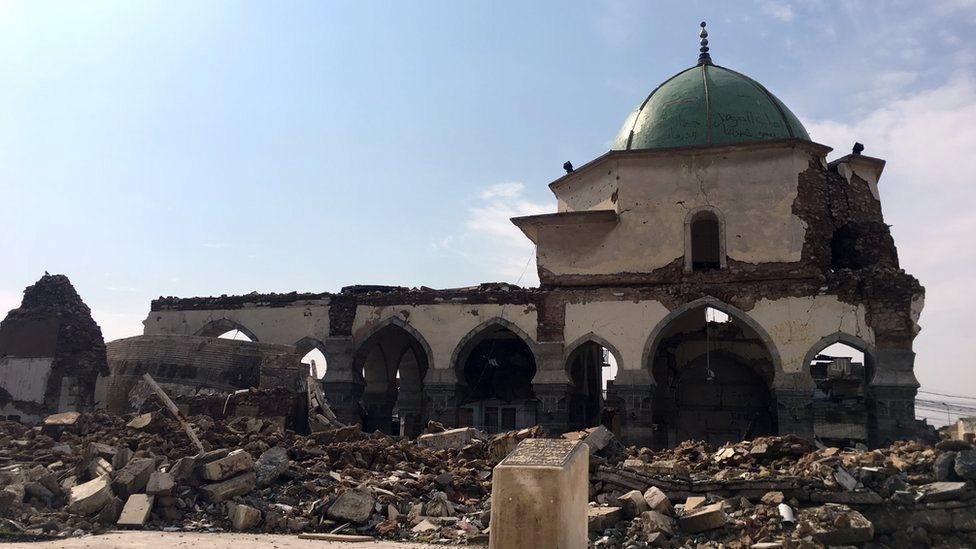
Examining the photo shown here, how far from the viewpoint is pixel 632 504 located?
9641mm

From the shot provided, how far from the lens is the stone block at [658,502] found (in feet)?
31.6

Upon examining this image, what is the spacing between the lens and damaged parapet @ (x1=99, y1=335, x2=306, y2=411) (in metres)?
17.5

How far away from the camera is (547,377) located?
18.2 meters

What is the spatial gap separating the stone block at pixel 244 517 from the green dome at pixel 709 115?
14.2 meters

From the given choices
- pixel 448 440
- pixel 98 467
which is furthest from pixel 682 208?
pixel 98 467

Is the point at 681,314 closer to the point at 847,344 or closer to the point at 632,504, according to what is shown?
the point at 847,344

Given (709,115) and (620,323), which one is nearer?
(620,323)

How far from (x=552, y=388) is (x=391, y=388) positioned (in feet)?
21.1

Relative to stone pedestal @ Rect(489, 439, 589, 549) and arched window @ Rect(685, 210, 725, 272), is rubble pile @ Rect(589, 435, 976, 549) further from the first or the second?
arched window @ Rect(685, 210, 725, 272)

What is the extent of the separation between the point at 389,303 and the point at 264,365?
414 centimetres

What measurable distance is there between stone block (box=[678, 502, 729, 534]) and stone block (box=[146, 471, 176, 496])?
6.50 metres

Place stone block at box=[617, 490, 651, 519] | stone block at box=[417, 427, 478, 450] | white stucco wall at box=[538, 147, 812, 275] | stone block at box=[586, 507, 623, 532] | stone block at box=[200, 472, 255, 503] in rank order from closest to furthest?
stone block at box=[586, 507, 623, 532], stone block at box=[617, 490, 651, 519], stone block at box=[200, 472, 255, 503], stone block at box=[417, 427, 478, 450], white stucco wall at box=[538, 147, 812, 275]

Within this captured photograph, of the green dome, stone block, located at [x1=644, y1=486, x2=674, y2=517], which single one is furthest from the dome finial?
stone block, located at [x1=644, y1=486, x2=674, y2=517]

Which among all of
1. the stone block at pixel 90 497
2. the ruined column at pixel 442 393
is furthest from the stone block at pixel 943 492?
the ruined column at pixel 442 393
